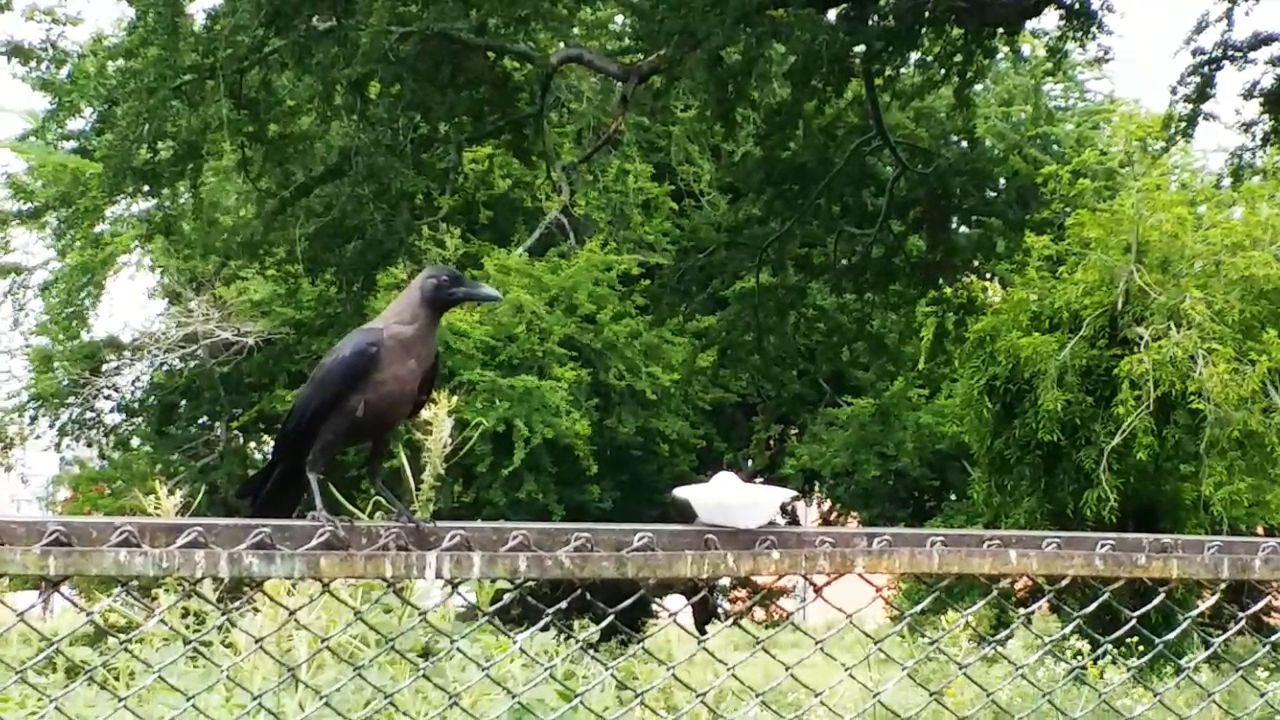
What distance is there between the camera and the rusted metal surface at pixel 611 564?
1273 mm

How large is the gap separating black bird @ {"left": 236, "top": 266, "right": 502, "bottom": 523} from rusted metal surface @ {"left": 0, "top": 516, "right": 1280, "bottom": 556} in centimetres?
121

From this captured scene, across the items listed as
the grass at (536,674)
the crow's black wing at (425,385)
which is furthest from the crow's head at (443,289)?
the grass at (536,674)

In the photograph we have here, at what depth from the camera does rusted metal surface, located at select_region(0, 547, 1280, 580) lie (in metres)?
1.27

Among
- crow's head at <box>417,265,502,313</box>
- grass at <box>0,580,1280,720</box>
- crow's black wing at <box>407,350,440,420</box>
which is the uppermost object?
crow's head at <box>417,265,502,313</box>

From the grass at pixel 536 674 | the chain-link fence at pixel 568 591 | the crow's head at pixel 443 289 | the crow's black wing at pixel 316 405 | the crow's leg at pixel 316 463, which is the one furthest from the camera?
the crow's head at pixel 443 289

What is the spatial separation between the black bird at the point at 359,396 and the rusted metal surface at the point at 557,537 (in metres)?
1.21

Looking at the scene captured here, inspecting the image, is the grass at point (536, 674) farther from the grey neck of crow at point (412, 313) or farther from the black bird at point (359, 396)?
the grey neck of crow at point (412, 313)

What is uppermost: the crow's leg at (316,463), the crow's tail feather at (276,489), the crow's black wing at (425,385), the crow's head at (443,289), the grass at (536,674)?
the crow's head at (443,289)

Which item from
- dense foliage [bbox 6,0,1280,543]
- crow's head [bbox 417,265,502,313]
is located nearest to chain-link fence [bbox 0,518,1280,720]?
crow's head [bbox 417,265,502,313]

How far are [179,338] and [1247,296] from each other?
26.1ft

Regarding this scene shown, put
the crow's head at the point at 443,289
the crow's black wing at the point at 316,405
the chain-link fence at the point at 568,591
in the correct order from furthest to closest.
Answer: the crow's head at the point at 443,289 → the crow's black wing at the point at 316,405 → the chain-link fence at the point at 568,591

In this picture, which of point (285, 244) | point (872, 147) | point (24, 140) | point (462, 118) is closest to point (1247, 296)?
point (872, 147)

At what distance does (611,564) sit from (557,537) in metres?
0.13

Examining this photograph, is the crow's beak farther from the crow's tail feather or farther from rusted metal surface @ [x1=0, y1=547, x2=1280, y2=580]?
rusted metal surface @ [x1=0, y1=547, x2=1280, y2=580]
